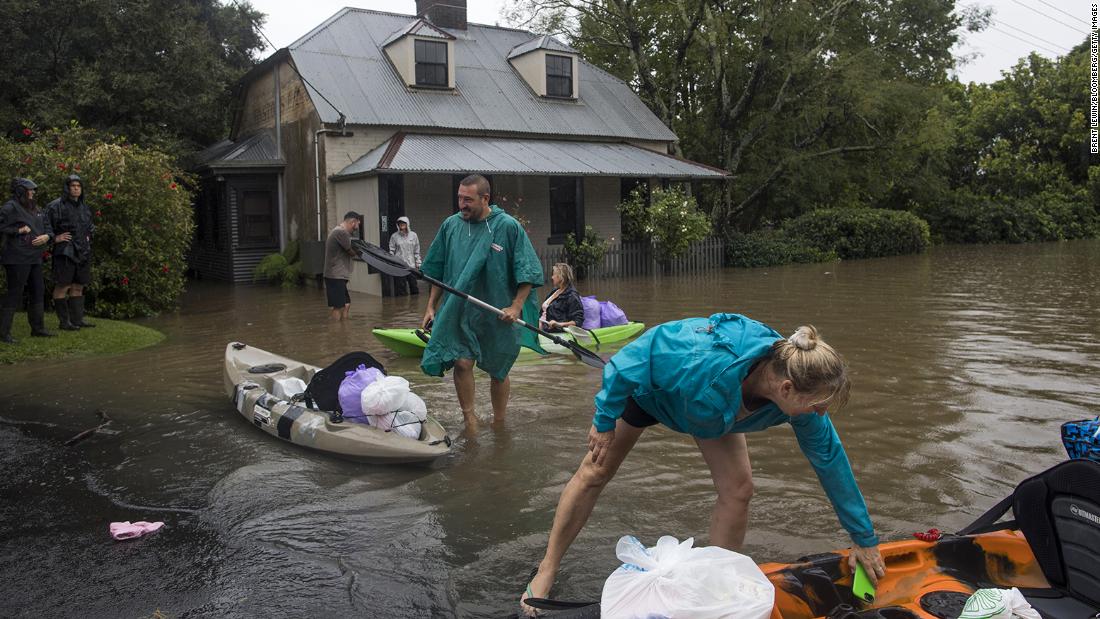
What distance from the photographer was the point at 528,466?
20.7 ft

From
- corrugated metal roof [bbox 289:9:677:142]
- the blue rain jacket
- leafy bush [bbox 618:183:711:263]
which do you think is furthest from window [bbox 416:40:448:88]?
the blue rain jacket

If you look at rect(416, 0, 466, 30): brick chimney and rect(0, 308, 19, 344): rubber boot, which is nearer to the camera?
rect(0, 308, 19, 344): rubber boot

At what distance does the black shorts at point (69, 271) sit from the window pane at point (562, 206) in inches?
556

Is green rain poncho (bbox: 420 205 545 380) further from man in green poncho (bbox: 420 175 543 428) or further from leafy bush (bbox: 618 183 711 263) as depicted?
leafy bush (bbox: 618 183 711 263)

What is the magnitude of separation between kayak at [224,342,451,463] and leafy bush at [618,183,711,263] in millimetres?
15961

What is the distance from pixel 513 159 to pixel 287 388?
1401 cm

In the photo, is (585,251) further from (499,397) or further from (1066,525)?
(1066,525)

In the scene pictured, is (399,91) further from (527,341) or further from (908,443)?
(908,443)

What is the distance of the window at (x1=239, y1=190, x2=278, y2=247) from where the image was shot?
2297cm

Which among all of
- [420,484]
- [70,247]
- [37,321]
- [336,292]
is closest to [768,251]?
[336,292]

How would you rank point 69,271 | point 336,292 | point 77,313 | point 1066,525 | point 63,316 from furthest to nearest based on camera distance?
point 336,292 < point 77,313 < point 63,316 < point 69,271 < point 1066,525

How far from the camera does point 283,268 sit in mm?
21953

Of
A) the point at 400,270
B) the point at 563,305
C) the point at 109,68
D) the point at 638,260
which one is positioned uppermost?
the point at 109,68

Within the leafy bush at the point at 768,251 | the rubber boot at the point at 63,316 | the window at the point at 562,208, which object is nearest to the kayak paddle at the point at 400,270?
the rubber boot at the point at 63,316
